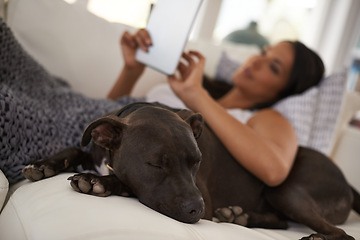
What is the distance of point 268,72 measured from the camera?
7.01 ft

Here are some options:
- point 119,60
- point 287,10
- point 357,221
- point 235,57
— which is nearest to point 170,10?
point 119,60

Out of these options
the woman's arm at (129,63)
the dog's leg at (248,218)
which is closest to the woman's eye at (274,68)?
the woman's arm at (129,63)

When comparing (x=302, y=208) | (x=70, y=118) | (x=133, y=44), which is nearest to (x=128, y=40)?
(x=133, y=44)

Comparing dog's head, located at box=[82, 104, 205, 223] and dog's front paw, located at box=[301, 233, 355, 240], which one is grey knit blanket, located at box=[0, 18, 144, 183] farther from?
dog's front paw, located at box=[301, 233, 355, 240]

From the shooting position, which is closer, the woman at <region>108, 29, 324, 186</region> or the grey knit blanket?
the grey knit blanket

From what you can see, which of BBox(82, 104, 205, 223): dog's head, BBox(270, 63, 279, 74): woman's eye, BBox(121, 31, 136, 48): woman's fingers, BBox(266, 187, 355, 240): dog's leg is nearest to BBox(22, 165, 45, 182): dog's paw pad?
BBox(82, 104, 205, 223): dog's head

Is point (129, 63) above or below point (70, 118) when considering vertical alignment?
above

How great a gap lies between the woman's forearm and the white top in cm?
14

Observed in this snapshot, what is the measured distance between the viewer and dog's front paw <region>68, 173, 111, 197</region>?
99 centimetres

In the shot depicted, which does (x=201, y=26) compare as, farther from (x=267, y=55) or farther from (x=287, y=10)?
(x=267, y=55)

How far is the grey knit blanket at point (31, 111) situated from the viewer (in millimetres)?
1203

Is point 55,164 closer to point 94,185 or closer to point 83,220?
point 94,185

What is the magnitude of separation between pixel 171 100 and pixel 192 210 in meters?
1.06

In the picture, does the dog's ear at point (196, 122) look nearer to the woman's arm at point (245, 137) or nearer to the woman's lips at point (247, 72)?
the woman's arm at point (245, 137)
